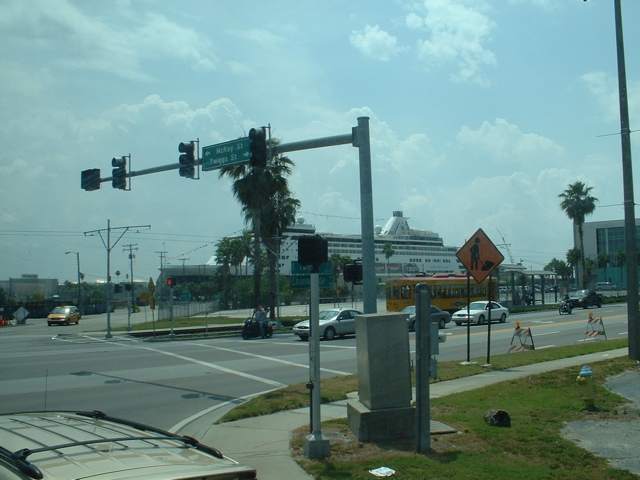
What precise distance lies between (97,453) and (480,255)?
13.7 meters

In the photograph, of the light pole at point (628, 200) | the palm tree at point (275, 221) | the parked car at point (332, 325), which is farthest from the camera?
the palm tree at point (275, 221)

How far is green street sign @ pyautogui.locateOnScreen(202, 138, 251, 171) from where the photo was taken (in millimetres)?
14734

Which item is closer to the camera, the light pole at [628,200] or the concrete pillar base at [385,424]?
the concrete pillar base at [385,424]

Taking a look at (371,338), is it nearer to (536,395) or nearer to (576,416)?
(576,416)

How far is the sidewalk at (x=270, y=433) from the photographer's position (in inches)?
293

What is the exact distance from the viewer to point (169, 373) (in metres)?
17.4

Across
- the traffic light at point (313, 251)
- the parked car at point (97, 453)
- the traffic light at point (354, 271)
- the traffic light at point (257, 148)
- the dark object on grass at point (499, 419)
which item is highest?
the traffic light at point (257, 148)

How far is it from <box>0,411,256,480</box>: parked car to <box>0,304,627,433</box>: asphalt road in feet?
12.3

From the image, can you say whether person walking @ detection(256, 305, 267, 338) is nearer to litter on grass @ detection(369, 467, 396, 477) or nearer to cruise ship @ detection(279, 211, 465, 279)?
litter on grass @ detection(369, 467, 396, 477)

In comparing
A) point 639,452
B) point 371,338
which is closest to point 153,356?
point 371,338

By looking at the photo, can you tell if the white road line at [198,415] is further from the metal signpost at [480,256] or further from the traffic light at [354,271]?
the metal signpost at [480,256]

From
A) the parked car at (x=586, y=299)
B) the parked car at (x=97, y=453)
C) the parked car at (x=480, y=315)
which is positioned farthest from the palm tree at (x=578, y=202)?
the parked car at (x=97, y=453)

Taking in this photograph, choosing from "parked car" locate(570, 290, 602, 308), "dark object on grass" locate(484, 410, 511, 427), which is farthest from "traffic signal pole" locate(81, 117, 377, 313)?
"parked car" locate(570, 290, 602, 308)

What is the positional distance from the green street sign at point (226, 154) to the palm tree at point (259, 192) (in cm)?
2324
